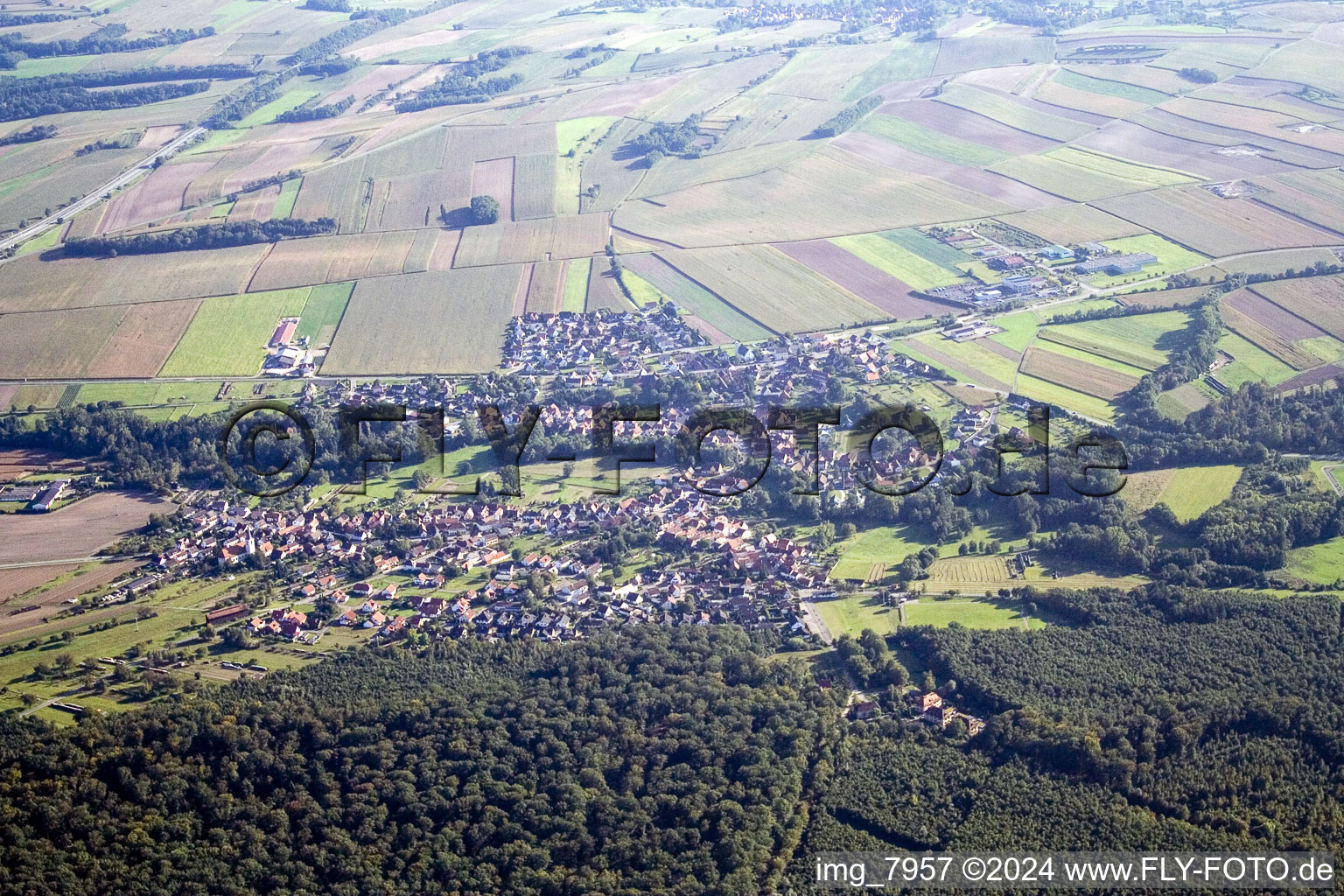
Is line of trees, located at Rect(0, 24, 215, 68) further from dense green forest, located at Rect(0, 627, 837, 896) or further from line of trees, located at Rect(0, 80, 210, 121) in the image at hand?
dense green forest, located at Rect(0, 627, 837, 896)

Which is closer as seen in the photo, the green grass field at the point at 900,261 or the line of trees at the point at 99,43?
the green grass field at the point at 900,261

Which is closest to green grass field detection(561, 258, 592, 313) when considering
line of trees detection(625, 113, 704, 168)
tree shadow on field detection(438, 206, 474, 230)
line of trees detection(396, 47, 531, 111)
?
tree shadow on field detection(438, 206, 474, 230)

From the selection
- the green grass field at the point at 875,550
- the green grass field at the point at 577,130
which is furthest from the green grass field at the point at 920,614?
the green grass field at the point at 577,130

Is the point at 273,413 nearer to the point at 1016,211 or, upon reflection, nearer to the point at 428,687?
the point at 428,687

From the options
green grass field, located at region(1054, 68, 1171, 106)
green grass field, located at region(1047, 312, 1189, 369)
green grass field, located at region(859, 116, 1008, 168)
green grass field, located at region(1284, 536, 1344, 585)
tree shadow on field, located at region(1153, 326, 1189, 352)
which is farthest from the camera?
green grass field, located at region(1054, 68, 1171, 106)

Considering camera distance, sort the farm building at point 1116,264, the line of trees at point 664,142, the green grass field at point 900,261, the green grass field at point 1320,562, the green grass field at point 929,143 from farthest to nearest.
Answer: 1. the line of trees at point 664,142
2. the green grass field at point 929,143
3. the green grass field at point 900,261
4. the farm building at point 1116,264
5. the green grass field at point 1320,562

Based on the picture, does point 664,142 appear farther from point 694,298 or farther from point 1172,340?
point 1172,340

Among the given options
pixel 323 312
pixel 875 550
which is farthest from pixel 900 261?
pixel 323 312

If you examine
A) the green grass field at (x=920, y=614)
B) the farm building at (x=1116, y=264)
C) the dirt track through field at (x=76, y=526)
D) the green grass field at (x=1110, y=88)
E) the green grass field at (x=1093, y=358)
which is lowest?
the green grass field at (x=920, y=614)

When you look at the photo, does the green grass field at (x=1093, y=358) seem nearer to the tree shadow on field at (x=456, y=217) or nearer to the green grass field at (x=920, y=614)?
the green grass field at (x=920, y=614)
